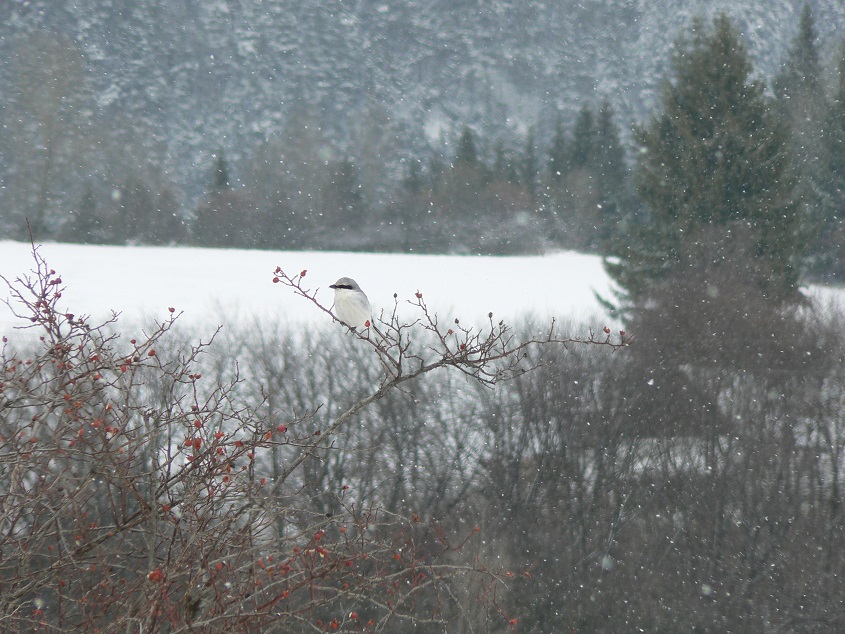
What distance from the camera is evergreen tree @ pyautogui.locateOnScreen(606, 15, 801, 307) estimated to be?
19594 millimetres

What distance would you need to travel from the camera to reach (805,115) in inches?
1205

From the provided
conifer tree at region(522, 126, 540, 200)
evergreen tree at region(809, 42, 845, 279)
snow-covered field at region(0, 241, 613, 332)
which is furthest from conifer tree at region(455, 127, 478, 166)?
evergreen tree at region(809, 42, 845, 279)

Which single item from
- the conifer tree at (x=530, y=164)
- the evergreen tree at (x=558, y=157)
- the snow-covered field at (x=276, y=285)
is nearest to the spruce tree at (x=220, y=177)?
the snow-covered field at (x=276, y=285)

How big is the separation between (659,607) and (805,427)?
18.5 ft

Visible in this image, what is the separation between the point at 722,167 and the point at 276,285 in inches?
471

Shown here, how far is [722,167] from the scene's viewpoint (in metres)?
19.7

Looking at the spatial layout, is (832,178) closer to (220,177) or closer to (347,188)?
(347,188)

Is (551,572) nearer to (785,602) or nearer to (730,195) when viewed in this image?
(785,602)

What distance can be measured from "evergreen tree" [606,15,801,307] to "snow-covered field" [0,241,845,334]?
2583 mm

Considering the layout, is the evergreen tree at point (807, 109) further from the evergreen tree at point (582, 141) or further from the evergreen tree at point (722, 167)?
the evergreen tree at point (582, 141)

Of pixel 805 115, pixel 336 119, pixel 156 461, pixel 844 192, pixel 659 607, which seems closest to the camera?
pixel 156 461

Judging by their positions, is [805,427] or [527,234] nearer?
[805,427]

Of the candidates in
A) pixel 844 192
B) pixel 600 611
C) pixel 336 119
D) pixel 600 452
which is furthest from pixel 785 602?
pixel 336 119

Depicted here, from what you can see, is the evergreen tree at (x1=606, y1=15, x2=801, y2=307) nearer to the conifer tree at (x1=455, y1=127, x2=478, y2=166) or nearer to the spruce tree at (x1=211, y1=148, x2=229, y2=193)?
the conifer tree at (x1=455, y1=127, x2=478, y2=166)
